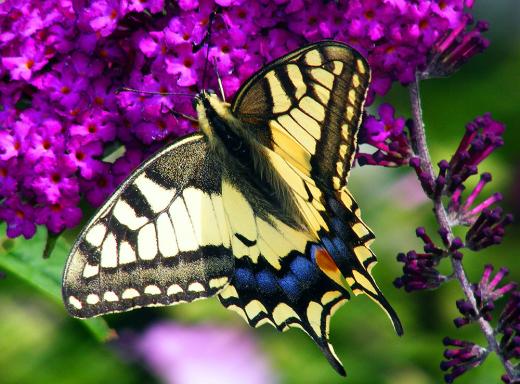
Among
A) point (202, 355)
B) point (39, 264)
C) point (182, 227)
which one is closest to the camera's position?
point (182, 227)

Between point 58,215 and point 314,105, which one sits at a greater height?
point 314,105

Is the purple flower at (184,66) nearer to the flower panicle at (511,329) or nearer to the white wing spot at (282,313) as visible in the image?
the white wing spot at (282,313)

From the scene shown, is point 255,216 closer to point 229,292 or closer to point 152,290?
point 229,292

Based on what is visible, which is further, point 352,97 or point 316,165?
point 316,165

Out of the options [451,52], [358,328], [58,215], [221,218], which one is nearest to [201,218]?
[221,218]

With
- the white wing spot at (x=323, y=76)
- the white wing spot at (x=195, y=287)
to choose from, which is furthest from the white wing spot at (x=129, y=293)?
the white wing spot at (x=323, y=76)

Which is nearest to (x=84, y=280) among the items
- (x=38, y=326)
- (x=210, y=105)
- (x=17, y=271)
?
(x=17, y=271)
